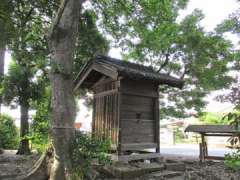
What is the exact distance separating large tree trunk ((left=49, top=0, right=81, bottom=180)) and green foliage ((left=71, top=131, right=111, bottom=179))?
15cm

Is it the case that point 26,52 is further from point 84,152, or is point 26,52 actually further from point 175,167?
point 175,167

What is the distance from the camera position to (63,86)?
5.96m

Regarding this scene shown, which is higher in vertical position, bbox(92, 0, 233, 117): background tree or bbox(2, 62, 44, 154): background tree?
bbox(92, 0, 233, 117): background tree

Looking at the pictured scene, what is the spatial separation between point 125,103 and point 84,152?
3135 millimetres

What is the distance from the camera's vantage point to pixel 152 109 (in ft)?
30.7

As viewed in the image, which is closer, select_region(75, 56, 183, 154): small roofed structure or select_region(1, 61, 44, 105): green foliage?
select_region(75, 56, 183, 154): small roofed structure

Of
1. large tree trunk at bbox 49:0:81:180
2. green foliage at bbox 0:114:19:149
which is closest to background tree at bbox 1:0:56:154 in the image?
green foliage at bbox 0:114:19:149

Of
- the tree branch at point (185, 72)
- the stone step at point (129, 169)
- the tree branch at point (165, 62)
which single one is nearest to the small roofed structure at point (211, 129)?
the tree branch at point (185, 72)

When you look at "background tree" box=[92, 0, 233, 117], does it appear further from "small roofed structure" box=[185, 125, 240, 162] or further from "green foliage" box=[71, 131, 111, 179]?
"green foliage" box=[71, 131, 111, 179]

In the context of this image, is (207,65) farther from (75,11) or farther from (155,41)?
(75,11)

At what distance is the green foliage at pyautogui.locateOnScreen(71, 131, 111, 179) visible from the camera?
5.63m

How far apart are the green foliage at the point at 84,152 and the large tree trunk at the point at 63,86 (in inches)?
5.9

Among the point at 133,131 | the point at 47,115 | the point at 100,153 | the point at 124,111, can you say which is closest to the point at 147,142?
the point at 133,131

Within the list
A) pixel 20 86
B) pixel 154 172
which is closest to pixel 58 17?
pixel 154 172
